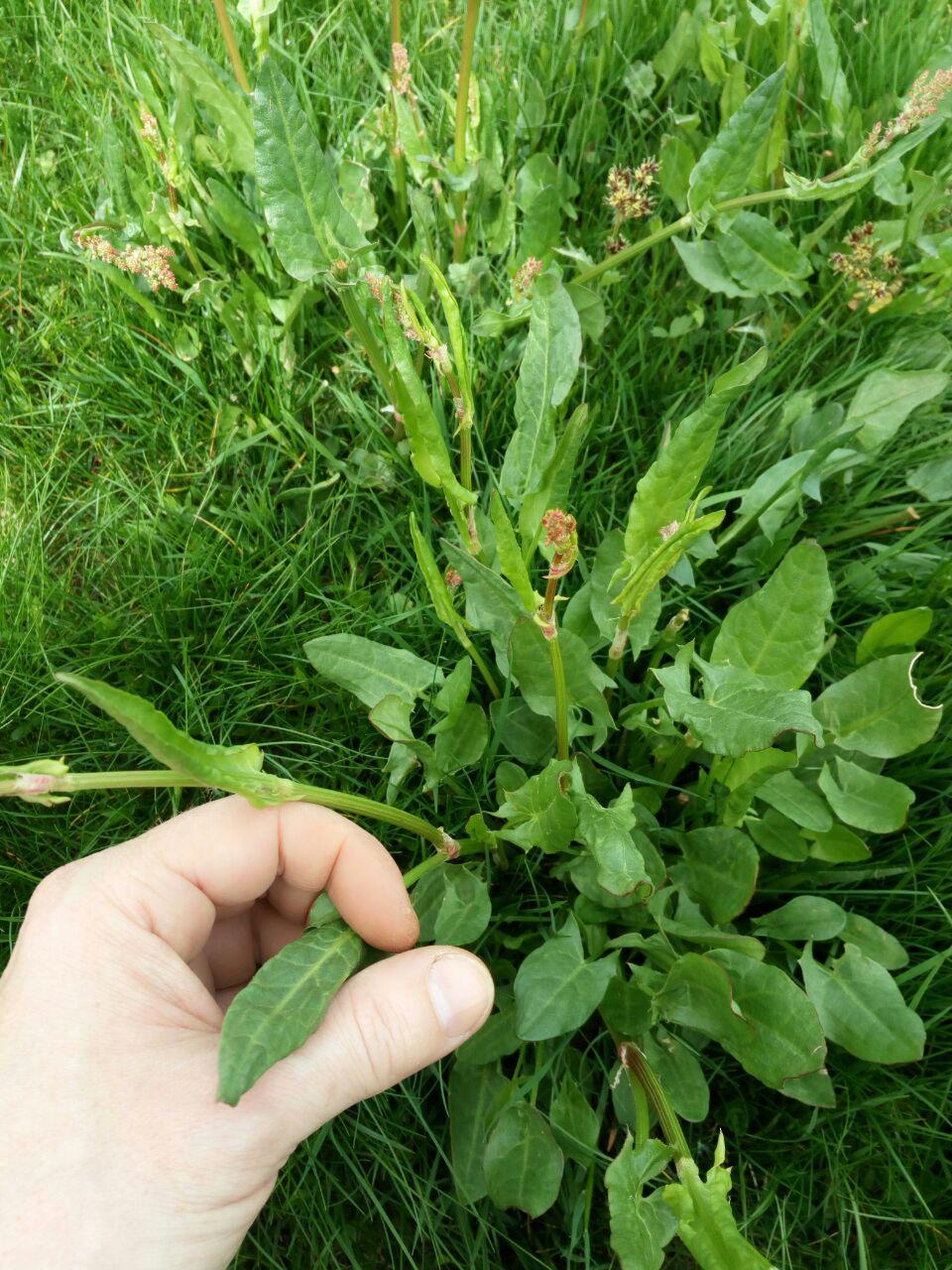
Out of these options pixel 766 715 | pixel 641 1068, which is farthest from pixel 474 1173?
pixel 766 715

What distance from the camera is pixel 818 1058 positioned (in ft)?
3.70

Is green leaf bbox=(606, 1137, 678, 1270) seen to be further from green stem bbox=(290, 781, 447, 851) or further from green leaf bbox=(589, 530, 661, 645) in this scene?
green leaf bbox=(589, 530, 661, 645)

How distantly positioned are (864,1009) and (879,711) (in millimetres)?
388

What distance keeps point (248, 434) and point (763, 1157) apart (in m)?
1.51

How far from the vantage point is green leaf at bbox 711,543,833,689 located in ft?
3.91

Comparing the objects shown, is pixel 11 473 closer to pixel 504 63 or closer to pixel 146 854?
pixel 146 854

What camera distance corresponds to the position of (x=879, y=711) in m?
1.32

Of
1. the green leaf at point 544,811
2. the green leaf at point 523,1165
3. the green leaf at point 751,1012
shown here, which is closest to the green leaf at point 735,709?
the green leaf at point 544,811

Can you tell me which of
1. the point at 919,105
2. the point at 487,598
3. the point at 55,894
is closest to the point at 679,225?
the point at 919,105

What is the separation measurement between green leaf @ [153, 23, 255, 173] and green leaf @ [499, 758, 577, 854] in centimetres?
119

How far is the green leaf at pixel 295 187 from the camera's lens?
45.6 inches

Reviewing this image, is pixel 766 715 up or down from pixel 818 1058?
up

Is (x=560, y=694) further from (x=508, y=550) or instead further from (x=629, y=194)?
(x=629, y=194)

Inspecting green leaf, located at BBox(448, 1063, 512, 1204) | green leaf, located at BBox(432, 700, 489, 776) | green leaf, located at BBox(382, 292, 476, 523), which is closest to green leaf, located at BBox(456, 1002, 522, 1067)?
green leaf, located at BBox(448, 1063, 512, 1204)
